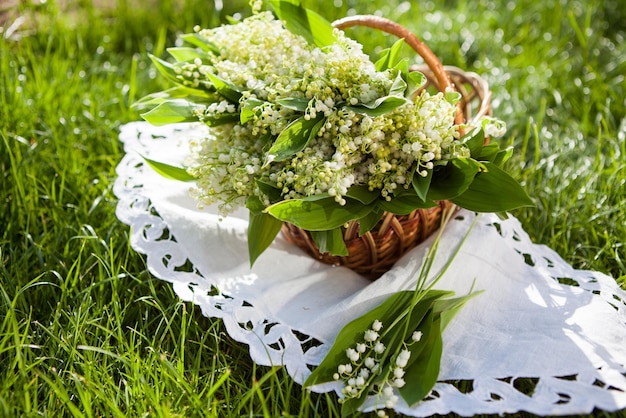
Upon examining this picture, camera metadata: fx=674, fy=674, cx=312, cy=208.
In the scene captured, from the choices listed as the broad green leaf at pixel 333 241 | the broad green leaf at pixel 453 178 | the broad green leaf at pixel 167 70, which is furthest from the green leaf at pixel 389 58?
the broad green leaf at pixel 167 70

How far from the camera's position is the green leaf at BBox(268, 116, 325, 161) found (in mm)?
1221

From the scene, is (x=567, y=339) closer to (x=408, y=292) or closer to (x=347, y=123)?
(x=408, y=292)

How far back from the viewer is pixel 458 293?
1.41 m

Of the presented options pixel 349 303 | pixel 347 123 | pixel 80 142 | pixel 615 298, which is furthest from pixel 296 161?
pixel 80 142

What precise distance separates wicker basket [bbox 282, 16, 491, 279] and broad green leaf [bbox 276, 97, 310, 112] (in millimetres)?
257

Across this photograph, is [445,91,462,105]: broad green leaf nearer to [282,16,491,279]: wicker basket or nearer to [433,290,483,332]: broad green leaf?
[282,16,491,279]: wicker basket

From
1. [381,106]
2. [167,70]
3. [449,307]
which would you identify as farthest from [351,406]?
[167,70]

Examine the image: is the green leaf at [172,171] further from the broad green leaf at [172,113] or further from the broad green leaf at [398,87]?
the broad green leaf at [398,87]

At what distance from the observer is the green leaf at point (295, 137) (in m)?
1.22

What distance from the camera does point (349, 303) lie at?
1354 millimetres

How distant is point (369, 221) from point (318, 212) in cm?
12

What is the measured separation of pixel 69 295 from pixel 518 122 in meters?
1.43

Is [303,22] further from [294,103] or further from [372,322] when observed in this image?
[372,322]

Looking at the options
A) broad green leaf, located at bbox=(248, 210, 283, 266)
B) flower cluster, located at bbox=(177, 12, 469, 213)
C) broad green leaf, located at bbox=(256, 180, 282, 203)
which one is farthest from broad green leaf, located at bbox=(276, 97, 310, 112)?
broad green leaf, located at bbox=(248, 210, 283, 266)
